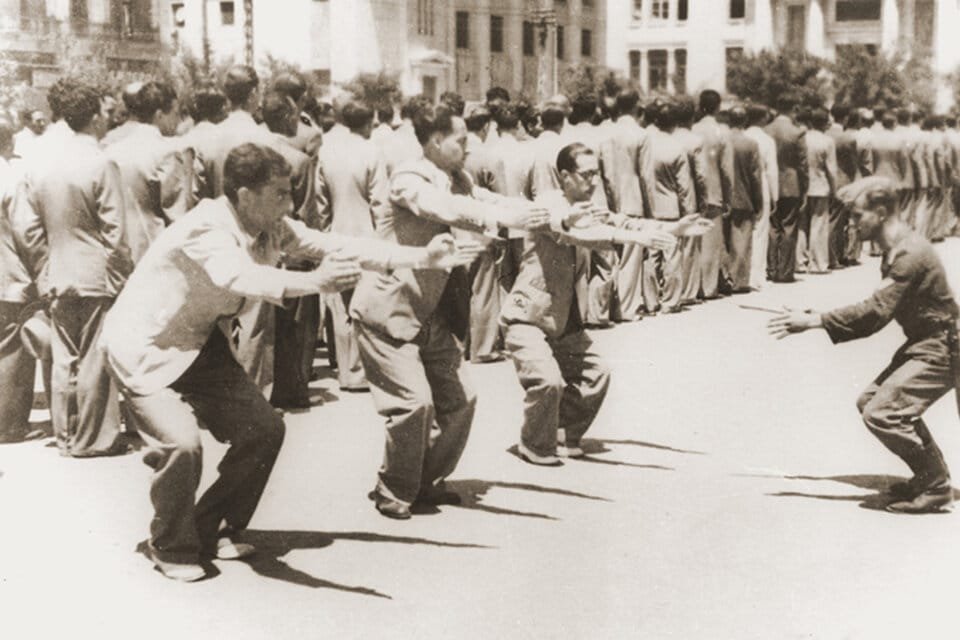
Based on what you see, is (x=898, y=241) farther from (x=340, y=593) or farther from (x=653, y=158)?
(x=653, y=158)

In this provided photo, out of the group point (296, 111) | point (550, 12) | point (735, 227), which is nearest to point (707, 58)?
point (550, 12)

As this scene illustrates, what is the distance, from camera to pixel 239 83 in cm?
1025

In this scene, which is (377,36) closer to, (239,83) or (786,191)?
(786,191)

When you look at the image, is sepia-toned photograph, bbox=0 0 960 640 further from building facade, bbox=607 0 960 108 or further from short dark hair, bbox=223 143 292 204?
building facade, bbox=607 0 960 108

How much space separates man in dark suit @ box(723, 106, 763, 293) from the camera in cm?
1781

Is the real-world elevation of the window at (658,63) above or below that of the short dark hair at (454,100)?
above

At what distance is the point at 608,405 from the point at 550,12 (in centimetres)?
3728

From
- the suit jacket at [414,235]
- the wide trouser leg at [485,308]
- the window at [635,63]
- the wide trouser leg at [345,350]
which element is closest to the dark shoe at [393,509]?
the suit jacket at [414,235]

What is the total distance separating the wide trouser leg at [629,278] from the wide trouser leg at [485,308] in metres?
2.28

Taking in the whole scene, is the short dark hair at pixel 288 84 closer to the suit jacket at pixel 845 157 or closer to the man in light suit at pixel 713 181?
the man in light suit at pixel 713 181

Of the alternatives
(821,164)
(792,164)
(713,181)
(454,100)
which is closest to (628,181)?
(713,181)

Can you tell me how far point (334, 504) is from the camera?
8109mm

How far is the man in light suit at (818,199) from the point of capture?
20000 millimetres

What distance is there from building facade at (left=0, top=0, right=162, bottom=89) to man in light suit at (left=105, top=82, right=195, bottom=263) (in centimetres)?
2846
